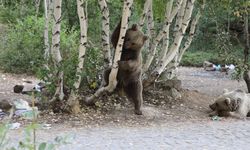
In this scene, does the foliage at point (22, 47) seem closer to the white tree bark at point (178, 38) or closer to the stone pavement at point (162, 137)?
the white tree bark at point (178, 38)

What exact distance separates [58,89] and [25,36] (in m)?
8.40

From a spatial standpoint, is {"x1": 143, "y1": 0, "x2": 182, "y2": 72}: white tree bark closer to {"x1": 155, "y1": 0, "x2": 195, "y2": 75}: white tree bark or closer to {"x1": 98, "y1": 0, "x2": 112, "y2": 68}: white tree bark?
{"x1": 155, "y1": 0, "x2": 195, "y2": 75}: white tree bark

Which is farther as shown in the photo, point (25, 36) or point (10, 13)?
point (10, 13)

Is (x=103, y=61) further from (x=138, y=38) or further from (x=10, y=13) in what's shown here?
(x=10, y=13)

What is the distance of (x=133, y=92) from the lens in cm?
928

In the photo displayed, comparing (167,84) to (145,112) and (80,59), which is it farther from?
(80,59)

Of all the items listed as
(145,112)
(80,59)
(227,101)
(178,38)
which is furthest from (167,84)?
(80,59)

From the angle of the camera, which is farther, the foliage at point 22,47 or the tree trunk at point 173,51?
the foliage at point 22,47

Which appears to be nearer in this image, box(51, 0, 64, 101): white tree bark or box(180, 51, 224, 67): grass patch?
box(51, 0, 64, 101): white tree bark

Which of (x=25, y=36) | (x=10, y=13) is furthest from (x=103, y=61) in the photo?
(x=10, y=13)

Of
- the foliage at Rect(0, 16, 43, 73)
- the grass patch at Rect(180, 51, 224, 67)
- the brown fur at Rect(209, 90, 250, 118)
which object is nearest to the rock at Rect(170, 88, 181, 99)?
the brown fur at Rect(209, 90, 250, 118)

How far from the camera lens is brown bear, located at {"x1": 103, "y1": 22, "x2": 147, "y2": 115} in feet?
28.7

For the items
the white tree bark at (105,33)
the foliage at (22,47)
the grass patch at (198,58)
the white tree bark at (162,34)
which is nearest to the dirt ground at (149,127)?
the white tree bark at (105,33)

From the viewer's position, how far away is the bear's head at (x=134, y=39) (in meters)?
8.68
